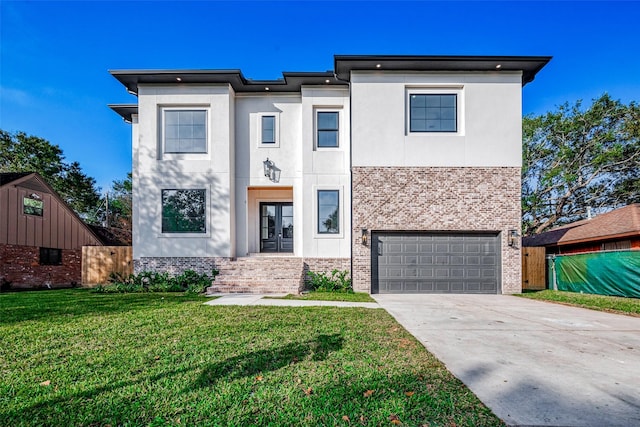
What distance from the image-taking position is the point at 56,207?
14.8m

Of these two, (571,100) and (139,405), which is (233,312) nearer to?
(139,405)

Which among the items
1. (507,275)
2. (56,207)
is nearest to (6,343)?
(507,275)

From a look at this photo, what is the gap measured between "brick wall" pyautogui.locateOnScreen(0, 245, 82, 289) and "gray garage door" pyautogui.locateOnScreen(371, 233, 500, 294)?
14093mm

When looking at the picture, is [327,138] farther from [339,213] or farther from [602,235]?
[602,235]

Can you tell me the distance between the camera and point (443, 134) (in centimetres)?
1057

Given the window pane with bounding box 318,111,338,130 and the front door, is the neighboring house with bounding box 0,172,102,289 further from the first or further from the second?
the window pane with bounding box 318,111,338,130

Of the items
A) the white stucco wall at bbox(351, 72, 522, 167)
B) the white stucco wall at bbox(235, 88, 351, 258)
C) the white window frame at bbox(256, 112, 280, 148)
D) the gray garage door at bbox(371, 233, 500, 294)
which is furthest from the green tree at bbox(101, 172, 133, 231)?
the gray garage door at bbox(371, 233, 500, 294)

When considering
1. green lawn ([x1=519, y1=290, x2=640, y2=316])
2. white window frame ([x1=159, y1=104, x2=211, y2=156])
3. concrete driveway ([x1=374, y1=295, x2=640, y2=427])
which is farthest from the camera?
white window frame ([x1=159, y1=104, x2=211, y2=156])

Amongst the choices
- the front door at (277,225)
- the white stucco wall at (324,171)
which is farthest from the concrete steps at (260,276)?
the front door at (277,225)

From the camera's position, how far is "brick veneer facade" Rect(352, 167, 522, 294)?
10.4m

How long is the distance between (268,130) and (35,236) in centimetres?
1110

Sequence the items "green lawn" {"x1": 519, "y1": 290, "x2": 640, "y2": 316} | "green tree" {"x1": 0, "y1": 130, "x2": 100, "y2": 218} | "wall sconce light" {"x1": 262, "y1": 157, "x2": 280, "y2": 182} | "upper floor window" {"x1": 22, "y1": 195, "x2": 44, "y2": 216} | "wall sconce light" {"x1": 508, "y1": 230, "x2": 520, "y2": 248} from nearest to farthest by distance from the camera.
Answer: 1. "green lawn" {"x1": 519, "y1": 290, "x2": 640, "y2": 316}
2. "wall sconce light" {"x1": 508, "y1": 230, "x2": 520, "y2": 248}
3. "wall sconce light" {"x1": 262, "y1": 157, "x2": 280, "y2": 182}
4. "upper floor window" {"x1": 22, "y1": 195, "x2": 44, "y2": 216}
5. "green tree" {"x1": 0, "y1": 130, "x2": 100, "y2": 218}

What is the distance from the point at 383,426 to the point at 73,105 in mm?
26580

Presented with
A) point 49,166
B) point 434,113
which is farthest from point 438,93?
point 49,166
